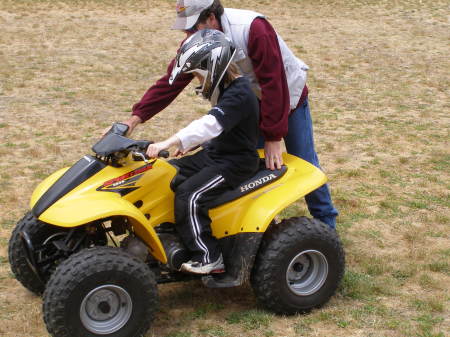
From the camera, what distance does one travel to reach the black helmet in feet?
13.4

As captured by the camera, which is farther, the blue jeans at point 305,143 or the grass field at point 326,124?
the blue jeans at point 305,143

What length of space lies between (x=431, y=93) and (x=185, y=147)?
332 inches

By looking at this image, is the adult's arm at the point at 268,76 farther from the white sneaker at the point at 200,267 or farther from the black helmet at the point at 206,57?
the white sneaker at the point at 200,267

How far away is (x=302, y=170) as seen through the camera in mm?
4672

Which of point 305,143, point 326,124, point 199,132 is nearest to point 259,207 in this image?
point 199,132

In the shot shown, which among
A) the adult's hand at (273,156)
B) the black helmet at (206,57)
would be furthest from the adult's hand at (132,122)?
the adult's hand at (273,156)

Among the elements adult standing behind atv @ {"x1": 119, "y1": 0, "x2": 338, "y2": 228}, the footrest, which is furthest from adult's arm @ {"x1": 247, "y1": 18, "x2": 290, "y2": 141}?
the footrest

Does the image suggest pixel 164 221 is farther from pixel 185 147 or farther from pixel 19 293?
pixel 19 293

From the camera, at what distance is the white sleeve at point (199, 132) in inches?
158

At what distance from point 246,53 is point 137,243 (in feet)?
4.79

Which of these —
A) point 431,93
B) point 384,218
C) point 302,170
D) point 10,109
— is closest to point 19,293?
point 302,170

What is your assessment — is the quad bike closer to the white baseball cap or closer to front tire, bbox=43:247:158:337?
front tire, bbox=43:247:158:337

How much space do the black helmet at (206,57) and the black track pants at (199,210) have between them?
58 cm

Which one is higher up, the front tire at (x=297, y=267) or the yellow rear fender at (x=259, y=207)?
the yellow rear fender at (x=259, y=207)
